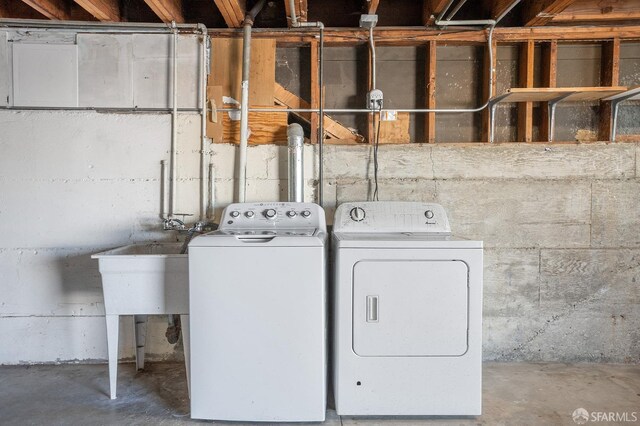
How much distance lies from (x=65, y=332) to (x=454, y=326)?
7.62 feet

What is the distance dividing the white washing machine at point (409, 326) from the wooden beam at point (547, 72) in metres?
1.35

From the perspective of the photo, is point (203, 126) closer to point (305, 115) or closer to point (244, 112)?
point (244, 112)

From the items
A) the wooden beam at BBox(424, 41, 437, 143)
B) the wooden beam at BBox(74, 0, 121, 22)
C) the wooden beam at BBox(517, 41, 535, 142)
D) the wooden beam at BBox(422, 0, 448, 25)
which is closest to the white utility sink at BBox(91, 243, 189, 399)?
the wooden beam at BBox(74, 0, 121, 22)

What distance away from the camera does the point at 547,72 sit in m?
2.58

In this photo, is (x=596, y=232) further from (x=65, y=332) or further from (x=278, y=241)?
(x=65, y=332)

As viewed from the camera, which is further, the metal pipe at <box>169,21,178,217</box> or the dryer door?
the metal pipe at <box>169,21,178,217</box>

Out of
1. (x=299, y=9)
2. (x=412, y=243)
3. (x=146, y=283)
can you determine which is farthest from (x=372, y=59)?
(x=146, y=283)

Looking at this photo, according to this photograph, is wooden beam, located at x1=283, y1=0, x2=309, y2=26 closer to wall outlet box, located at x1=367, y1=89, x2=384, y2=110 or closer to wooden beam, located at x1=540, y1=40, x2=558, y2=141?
wall outlet box, located at x1=367, y1=89, x2=384, y2=110

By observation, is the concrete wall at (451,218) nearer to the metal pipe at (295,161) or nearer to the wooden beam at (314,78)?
the metal pipe at (295,161)

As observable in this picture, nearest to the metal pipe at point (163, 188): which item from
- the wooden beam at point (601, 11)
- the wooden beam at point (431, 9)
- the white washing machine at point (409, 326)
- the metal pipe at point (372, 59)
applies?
the white washing machine at point (409, 326)

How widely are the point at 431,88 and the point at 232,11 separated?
4.34 feet

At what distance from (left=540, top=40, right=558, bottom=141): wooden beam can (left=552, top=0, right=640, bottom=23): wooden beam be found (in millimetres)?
176

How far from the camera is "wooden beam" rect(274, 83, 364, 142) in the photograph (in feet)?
8.64

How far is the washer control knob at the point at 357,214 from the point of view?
2.22 metres
